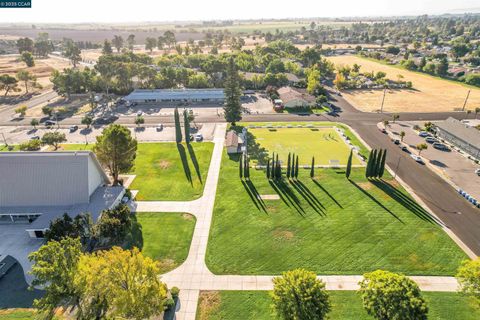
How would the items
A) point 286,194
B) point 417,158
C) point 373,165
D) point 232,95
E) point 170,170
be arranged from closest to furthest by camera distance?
point 286,194
point 373,165
point 170,170
point 417,158
point 232,95

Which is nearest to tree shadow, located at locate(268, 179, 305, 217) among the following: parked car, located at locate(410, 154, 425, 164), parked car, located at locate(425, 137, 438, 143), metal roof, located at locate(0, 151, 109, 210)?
parked car, located at locate(410, 154, 425, 164)

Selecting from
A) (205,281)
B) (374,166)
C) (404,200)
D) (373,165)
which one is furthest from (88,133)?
(404,200)

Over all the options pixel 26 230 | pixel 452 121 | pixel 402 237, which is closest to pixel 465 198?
pixel 402 237

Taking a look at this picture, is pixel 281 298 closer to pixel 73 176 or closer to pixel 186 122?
pixel 73 176

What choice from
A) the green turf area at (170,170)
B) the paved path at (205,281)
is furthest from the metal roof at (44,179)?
the paved path at (205,281)

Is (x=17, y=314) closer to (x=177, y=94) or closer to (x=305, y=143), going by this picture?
(x=305, y=143)
